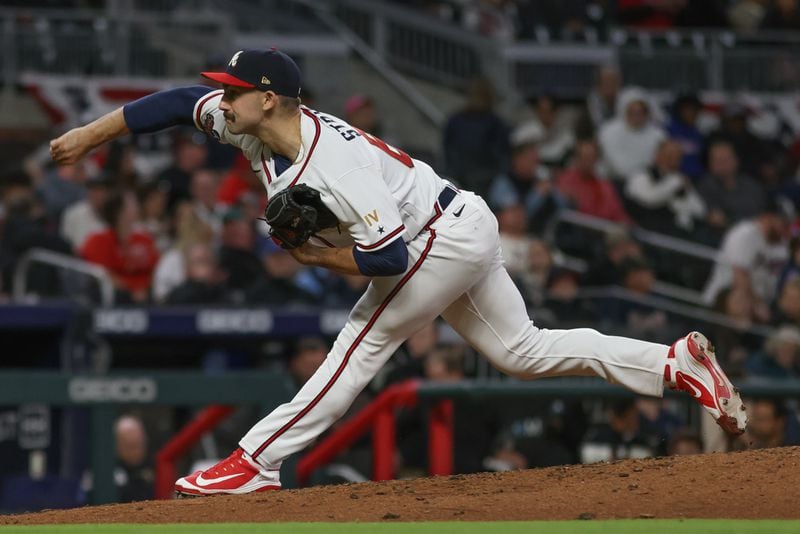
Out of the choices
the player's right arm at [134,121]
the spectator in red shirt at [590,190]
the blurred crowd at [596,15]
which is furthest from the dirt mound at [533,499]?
the blurred crowd at [596,15]

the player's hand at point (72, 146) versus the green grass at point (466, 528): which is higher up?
the player's hand at point (72, 146)

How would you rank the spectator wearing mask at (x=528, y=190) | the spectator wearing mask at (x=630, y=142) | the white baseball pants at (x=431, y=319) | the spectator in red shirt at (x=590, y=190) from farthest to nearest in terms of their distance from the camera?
the spectator wearing mask at (x=630, y=142), the spectator in red shirt at (x=590, y=190), the spectator wearing mask at (x=528, y=190), the white baseball pants at (x=431, y=319)

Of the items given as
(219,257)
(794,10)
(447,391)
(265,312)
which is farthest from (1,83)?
(794,10)

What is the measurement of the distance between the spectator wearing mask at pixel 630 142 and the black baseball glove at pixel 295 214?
8604 mm

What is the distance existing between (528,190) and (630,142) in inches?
62.3

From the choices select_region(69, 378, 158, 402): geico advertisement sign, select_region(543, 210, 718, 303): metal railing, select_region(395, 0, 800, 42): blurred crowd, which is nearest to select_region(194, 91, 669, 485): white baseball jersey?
select_region(69, 378, 158, 402): geico advertisement sign

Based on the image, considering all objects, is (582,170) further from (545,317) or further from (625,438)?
(625,438)

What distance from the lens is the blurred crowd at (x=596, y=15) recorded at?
17.0m

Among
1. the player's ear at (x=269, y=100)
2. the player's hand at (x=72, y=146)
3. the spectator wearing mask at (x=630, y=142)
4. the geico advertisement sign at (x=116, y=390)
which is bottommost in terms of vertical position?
the geico advertisement sign at (x=116, y=390)

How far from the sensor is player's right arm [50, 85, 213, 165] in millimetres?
6395

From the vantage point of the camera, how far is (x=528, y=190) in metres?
13.3

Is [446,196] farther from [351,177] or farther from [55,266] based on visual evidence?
[55,266]

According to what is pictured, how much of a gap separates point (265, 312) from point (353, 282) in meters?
0.91

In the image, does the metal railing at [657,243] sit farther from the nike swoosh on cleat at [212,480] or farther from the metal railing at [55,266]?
the nike swoosh on cleat at [212,480]
